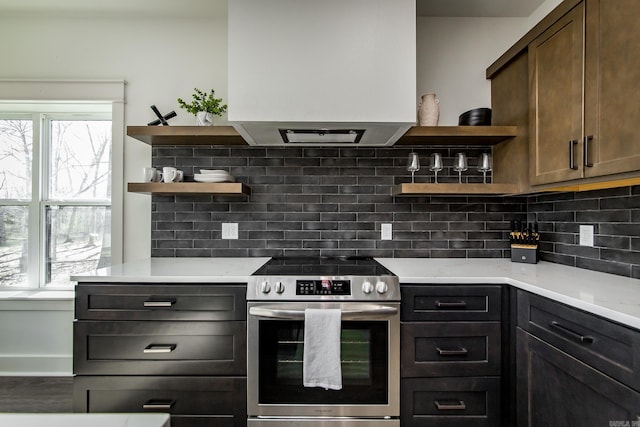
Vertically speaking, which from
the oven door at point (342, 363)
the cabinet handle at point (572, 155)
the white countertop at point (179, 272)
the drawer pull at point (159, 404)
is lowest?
the drawer pull at point (159, 404)

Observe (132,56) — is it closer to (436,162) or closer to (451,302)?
(436,162)

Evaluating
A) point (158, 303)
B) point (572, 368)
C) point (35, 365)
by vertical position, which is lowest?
point (35, 365)

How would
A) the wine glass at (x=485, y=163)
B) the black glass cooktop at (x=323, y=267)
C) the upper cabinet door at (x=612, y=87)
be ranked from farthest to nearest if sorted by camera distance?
the wine glass at (x=485, y=163) → the black glass cooktop at (x=323, y=267) → the upper cabinet door at (x=612, y=87)

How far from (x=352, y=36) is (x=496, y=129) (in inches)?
40.7

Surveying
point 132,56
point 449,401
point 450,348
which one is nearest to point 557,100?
point 450,348

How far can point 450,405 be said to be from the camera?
1636 millimetres

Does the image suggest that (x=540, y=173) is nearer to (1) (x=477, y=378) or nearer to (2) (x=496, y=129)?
(2) (x=496, y=129)

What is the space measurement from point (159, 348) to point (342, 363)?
91 centimetres

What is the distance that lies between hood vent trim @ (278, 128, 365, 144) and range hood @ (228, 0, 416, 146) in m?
0.17

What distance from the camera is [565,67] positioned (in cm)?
160

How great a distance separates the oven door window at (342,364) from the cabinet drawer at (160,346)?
14 cm

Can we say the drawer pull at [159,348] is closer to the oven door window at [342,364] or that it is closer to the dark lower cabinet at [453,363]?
the oven door window at [342,364]

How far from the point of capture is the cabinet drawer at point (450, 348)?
164cm

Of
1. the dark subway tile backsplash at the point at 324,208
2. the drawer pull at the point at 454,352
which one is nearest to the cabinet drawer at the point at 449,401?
the drawer pull at the point at 454,352
